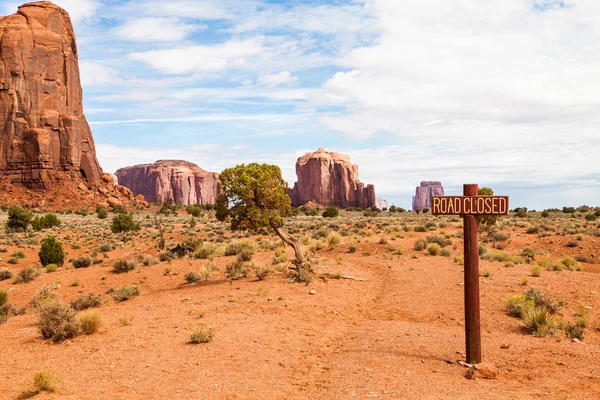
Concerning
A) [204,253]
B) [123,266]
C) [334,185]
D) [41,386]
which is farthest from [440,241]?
[334,185]

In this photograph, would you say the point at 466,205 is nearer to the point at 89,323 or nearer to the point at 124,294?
the point at 89,323

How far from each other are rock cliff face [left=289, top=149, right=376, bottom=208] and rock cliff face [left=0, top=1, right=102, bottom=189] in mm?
72252

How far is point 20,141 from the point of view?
95.3m

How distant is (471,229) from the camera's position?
920 cm

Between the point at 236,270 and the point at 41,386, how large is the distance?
13.6 metres

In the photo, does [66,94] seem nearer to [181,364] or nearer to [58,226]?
[58,226]

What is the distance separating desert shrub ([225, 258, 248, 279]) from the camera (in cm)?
2033

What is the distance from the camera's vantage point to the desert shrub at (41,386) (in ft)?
24.0

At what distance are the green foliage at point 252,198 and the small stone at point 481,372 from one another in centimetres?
1166

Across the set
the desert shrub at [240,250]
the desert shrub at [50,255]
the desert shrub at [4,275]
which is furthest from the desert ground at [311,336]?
the desert shrub at [50,255]

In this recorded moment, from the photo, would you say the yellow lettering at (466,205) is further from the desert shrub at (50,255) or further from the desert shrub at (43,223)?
the desert shrub at (43,223)

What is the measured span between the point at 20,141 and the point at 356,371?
105619 mm

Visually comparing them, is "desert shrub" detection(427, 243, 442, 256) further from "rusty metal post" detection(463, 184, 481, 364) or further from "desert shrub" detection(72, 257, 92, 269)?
"desert shrub" detection(72, 257, 92, 269)

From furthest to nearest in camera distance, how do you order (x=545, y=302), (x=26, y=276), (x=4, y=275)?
→ (x=4, y=275) → (x=26, y=276) → (x=545, y=302)
